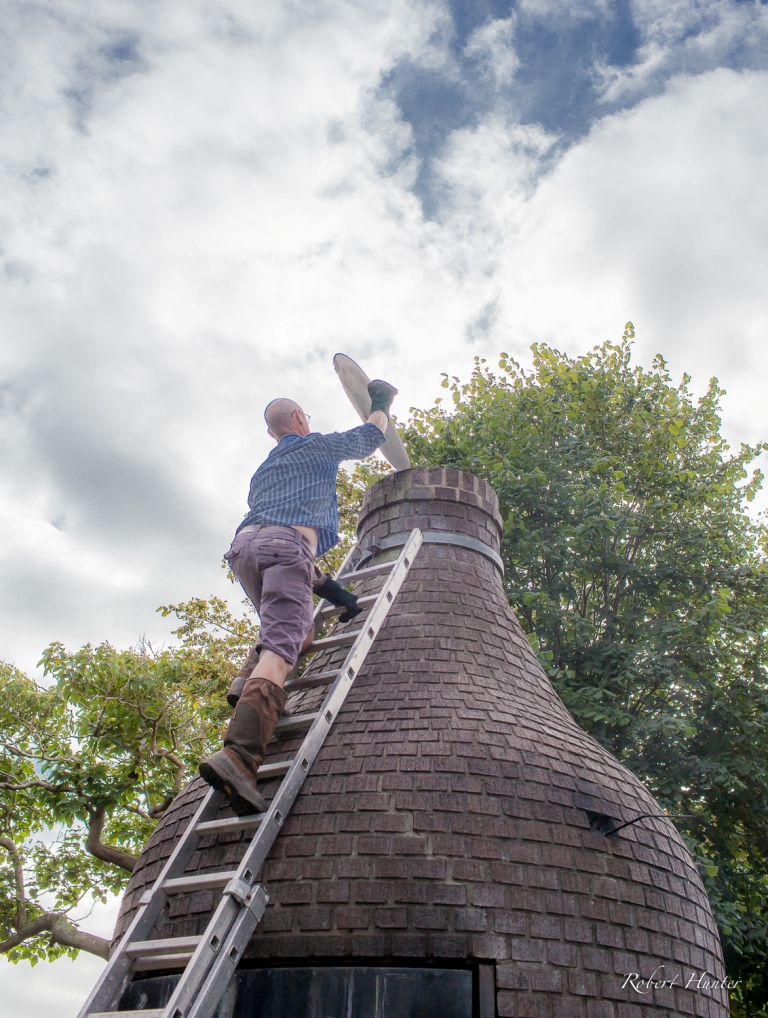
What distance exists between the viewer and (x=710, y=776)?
1022 centimetres

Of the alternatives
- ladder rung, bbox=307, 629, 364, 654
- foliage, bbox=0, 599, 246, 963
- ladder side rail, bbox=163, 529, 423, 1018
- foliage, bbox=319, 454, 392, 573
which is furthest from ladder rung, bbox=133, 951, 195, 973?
foliage, bbox=319, 454, 392, 573

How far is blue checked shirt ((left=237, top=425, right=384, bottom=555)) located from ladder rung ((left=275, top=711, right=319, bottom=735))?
1.03 meters

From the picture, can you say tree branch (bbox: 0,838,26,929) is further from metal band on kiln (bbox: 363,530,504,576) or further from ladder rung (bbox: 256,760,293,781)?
ladder rung (bbox: 256,760,293,781)

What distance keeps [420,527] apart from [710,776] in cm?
646

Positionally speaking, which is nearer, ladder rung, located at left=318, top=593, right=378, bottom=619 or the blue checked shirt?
the blue checked shirt

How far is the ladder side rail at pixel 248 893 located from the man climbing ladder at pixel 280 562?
6.3 inches

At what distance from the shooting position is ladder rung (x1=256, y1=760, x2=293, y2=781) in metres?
3.96

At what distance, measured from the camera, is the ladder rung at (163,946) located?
3.17 metres

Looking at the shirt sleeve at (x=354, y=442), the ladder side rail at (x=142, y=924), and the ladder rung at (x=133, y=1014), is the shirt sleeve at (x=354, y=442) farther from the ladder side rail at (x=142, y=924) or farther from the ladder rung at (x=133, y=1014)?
the ladder rung at (x=133, y=1014)

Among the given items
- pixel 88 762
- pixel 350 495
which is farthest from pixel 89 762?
pixel 350 495

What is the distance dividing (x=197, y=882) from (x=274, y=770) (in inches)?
25.6

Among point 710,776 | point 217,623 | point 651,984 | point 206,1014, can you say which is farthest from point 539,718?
point 217,623

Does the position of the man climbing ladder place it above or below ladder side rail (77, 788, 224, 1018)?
above

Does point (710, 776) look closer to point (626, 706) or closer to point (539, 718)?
point (626, 706)
